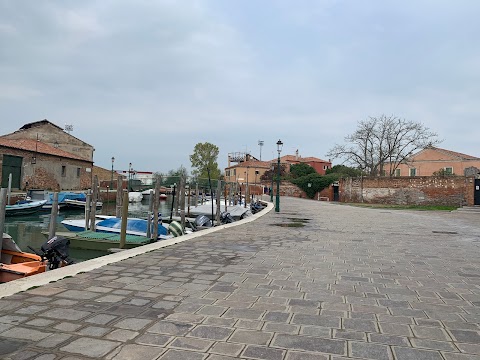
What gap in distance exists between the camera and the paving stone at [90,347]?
98.3 inches

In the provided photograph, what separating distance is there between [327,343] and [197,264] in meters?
3.23

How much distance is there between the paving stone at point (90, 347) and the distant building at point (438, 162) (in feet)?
161

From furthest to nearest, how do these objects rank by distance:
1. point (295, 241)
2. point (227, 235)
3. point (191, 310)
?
point (227, 235)
point (295, 241)
point (191, 310)

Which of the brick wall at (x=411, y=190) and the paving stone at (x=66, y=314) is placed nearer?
the paving stone at (x=66, y=314)

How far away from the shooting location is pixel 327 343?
2.75m

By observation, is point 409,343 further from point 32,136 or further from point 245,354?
point 32,136

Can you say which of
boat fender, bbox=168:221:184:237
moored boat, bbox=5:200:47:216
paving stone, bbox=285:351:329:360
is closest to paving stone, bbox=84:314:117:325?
paving stone, bbox=285:351:329:360

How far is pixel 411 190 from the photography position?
34375 millimetres

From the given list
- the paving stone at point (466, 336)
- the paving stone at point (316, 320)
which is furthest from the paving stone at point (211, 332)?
the paving stone at point (466, 336)

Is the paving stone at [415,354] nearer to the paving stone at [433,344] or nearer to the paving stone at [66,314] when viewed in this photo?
the paving stone at [433,344]

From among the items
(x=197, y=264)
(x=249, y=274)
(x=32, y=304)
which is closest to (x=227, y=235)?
(x=197, y=264)

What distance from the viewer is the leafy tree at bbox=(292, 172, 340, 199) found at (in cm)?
4825

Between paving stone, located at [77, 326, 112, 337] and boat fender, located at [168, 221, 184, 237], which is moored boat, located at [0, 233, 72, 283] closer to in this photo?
paving stone, located at [77, 326, 112, 337]

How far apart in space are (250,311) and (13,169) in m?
32.0
